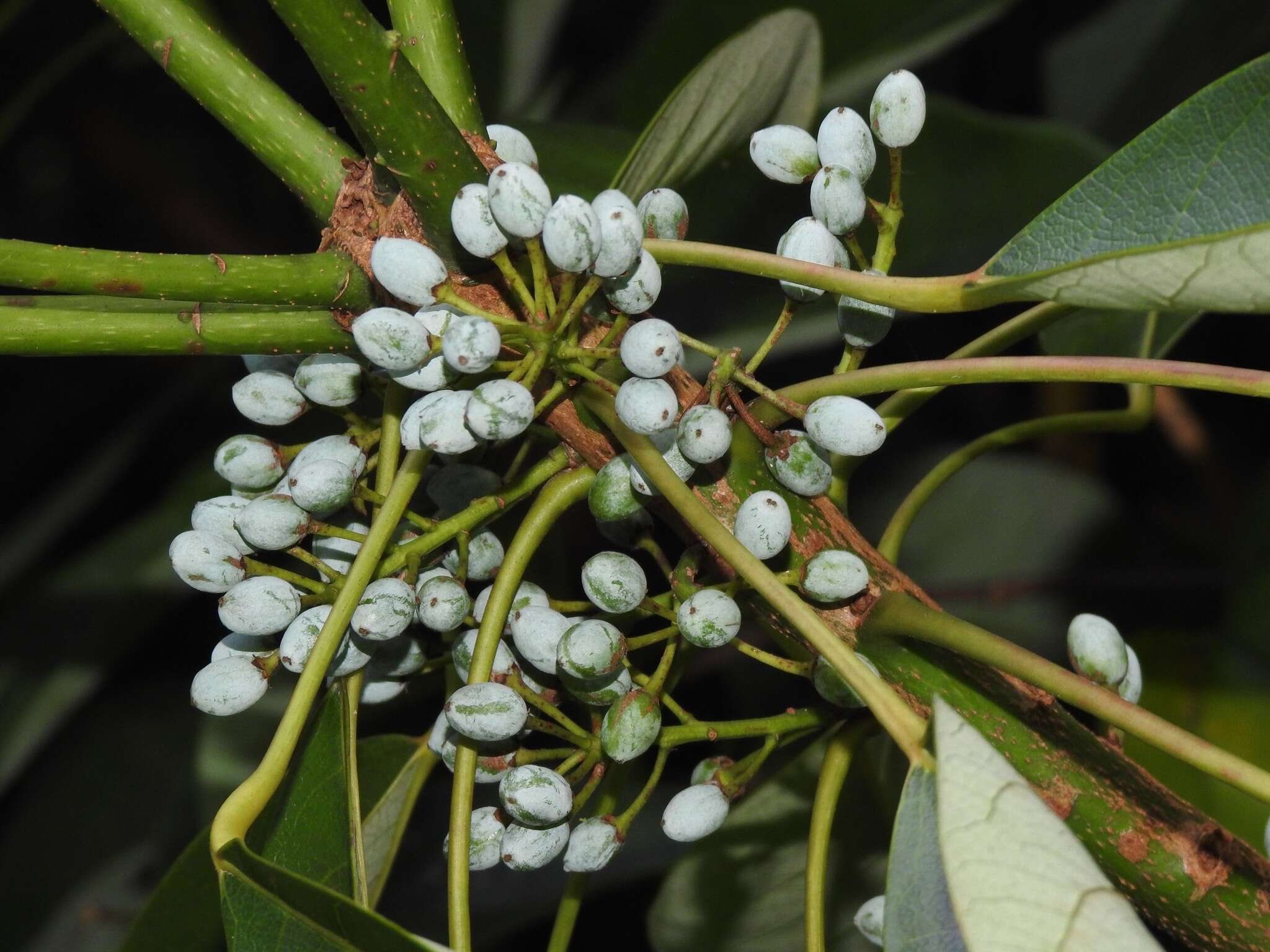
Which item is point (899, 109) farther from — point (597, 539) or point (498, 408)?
point (597, 539)

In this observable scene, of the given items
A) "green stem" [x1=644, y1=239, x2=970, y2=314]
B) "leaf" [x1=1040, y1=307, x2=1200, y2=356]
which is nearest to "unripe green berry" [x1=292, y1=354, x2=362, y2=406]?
"green stem" [x1=644, y1=239, x2=970, y2=314]

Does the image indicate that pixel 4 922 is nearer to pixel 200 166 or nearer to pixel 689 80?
pixel 200 166

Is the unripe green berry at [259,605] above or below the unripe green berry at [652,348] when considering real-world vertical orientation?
above

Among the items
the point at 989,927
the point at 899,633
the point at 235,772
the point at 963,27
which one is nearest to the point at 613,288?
the point at 899,633

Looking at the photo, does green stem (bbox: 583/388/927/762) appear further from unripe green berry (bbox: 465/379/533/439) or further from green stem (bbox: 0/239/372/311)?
green stem (bbox: 0/239/372/311)

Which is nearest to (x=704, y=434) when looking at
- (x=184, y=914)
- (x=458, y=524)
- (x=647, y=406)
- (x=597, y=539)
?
(x=647, y=406)

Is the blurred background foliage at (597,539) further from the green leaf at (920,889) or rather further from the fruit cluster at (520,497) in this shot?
the green leaf at (920,889)

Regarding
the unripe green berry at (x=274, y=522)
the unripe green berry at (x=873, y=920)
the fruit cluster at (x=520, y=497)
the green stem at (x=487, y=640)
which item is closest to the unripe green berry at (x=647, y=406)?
the fruit cluster at (x=520, y=497)
